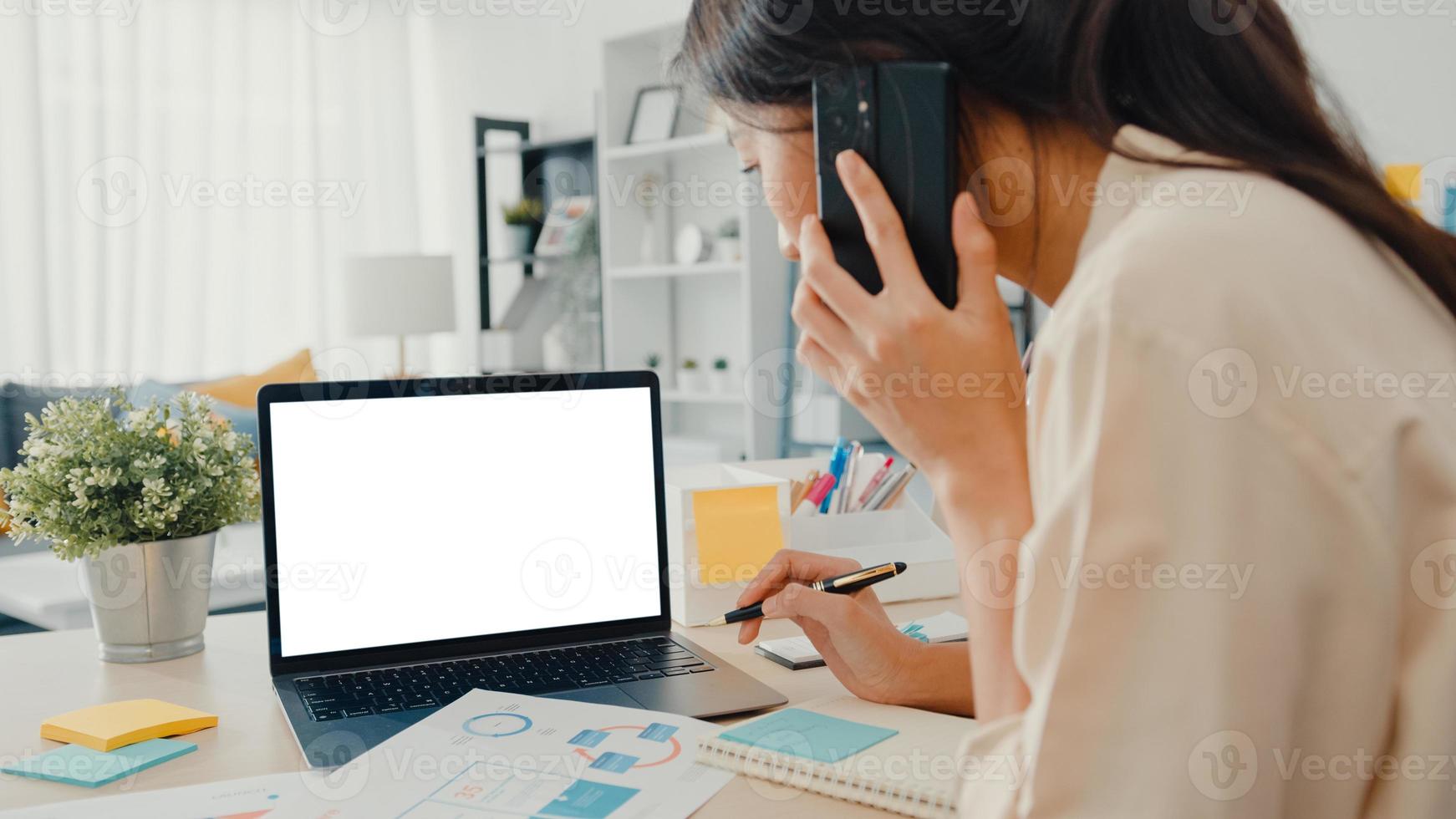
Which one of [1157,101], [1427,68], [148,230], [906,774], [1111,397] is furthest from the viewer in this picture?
[148,230]

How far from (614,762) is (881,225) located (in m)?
0.42

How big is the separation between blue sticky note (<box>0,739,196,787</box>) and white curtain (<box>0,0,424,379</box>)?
143 inches

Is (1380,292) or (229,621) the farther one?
(229,621)

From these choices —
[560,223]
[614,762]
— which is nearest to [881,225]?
[614,762]

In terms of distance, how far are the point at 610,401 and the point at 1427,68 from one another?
1945mm

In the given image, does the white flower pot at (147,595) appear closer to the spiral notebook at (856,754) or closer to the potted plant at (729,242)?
the spiral notebook at (856,754)

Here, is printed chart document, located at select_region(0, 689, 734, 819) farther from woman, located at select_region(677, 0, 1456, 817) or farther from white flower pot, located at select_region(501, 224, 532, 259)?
white flower pot, located at select_region(501, 224, 532, 259)

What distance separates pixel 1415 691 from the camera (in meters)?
0.52

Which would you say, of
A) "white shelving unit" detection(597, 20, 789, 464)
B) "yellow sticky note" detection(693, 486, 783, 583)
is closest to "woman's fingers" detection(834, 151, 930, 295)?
"yellow sticky note" detection(693, 486, 783, 583)

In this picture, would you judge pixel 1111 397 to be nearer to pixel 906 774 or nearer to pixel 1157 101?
pixel 1157 101

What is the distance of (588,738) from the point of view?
869mm

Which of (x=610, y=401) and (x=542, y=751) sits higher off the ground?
(x=610, y=401)

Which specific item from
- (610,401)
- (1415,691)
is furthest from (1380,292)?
(610,401)

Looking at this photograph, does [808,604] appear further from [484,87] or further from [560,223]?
[484,87]
